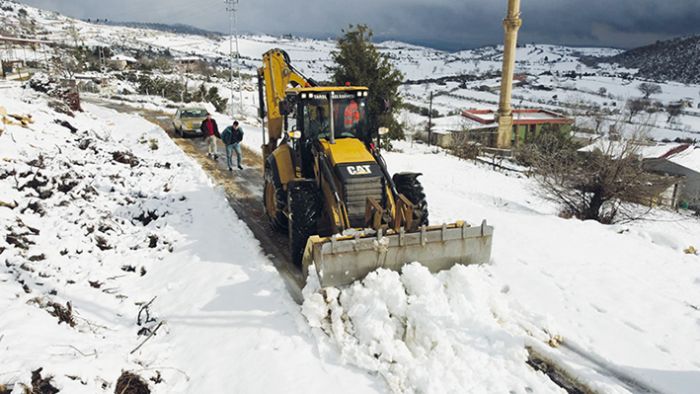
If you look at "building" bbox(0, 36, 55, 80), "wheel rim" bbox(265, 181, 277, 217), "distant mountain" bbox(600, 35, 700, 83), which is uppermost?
"distant mountain" bbox(600, 35, 700, 83)

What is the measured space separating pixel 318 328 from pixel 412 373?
4.39 ft

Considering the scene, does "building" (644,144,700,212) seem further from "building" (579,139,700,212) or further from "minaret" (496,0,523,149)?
"minaret" (496,0,523,149)

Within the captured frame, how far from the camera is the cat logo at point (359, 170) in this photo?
688 cm

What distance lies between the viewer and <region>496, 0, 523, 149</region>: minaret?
4869 centimetres

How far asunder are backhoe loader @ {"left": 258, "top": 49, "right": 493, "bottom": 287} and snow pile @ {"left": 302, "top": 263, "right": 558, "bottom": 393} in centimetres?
27

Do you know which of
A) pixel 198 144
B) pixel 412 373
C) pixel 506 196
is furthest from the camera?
pixel 198 144

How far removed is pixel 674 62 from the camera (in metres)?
158

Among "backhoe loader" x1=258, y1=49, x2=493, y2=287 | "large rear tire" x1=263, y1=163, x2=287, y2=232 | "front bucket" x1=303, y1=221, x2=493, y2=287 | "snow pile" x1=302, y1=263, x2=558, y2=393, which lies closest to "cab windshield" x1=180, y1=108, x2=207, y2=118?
"large rear tire" x1=263, y1=163, x2=287, y2=232

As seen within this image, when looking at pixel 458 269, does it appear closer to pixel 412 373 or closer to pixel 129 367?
pixel 412 373

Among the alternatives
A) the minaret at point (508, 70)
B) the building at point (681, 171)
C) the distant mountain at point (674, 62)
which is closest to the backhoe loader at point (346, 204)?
the building at point (681, 171)

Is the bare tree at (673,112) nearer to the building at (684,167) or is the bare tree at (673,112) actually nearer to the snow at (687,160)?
the snow at (687,160)

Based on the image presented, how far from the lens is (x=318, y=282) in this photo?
5.84 m

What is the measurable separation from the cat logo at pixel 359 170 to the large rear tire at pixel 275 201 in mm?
1848

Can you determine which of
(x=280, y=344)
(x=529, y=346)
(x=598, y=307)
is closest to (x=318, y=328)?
(x=280, y=344)
